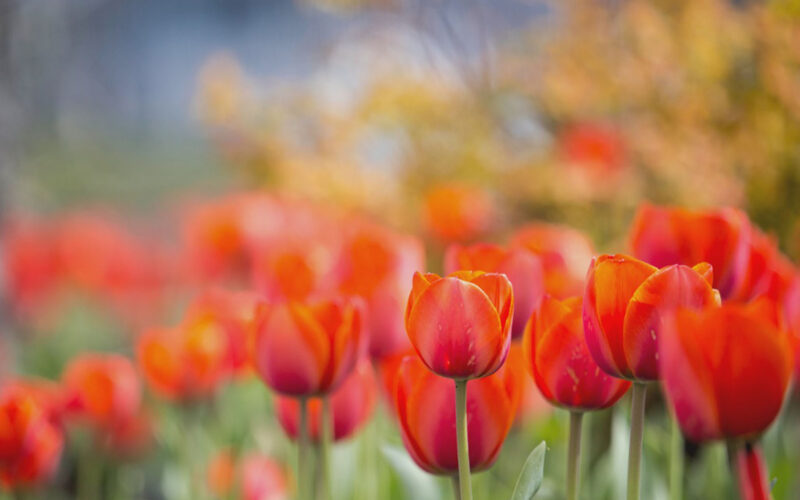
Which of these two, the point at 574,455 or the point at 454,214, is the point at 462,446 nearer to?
the point at 574,455

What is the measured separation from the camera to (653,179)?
1.45 meters

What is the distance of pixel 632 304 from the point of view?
1.22 feet

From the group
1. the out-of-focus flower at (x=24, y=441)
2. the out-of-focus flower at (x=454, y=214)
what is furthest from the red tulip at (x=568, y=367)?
the out-of-focus flower at (x=454, y=214)

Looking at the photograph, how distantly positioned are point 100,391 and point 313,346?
0.40m

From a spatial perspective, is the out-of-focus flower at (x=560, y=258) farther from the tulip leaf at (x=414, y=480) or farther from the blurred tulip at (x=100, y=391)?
the blurred tulip at (x=100, y=391)

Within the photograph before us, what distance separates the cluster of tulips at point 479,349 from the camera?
1.11 ft

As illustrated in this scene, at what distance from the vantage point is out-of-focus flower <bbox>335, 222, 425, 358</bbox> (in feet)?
2.04

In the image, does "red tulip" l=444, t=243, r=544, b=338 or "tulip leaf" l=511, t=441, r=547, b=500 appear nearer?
"tulip leaf" l=511, t=441, r=547, b=500

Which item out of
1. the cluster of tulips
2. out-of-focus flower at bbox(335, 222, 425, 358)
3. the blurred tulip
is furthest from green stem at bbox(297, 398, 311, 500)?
the blurred tulip

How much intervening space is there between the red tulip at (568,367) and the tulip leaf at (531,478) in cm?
4

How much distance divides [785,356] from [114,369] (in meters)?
0.67

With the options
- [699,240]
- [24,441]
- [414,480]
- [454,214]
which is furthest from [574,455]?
[454,214]

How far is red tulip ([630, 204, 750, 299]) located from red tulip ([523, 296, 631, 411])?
12 cm

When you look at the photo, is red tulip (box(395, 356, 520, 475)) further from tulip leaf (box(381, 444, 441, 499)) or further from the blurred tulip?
the blurred tulip
